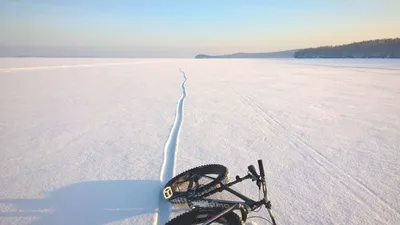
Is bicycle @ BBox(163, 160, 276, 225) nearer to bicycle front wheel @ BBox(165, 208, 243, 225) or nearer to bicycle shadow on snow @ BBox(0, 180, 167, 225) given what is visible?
bicycle front wheel @ BBox(165, 208, 243, 225)

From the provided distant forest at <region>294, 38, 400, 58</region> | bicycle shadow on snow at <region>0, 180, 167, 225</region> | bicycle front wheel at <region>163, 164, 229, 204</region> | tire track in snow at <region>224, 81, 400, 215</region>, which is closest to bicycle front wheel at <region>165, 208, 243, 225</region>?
bicycle front wheel at <region>163, 164, 229, 204</region>

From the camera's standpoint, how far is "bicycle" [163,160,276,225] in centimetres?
215

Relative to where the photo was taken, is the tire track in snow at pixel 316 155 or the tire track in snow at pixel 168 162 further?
the tire track in snow at pixel 316 155

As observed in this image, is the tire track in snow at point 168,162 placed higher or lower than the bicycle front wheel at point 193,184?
lower

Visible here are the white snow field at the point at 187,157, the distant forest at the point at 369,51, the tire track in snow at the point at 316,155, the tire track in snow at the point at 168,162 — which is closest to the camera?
the tire track in snow at the point at 168,162

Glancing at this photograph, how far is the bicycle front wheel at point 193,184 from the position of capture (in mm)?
2902

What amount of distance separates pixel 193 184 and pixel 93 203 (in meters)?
1.28

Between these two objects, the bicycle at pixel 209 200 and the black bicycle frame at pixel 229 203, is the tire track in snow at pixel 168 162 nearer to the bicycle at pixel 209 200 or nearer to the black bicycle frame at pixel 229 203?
the bicycle at pixel 209 200

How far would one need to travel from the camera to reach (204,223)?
205cm

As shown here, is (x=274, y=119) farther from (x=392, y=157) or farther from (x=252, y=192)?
(x=252, y=192)

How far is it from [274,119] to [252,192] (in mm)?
3990

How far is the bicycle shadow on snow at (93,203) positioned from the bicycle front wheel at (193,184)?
9.5 inches

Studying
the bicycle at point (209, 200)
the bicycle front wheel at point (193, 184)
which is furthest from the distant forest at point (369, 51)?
the bicycle at point (209, 200)

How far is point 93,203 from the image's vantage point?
3182mm
